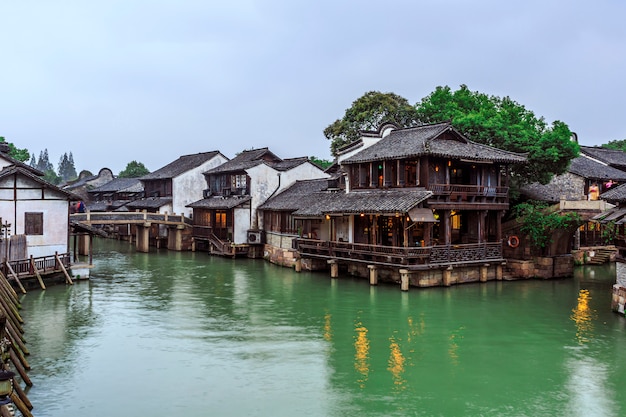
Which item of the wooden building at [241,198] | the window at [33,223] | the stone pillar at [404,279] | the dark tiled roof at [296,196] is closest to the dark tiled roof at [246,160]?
the wooden building at [241,198]

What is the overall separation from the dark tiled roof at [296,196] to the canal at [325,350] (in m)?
11.1

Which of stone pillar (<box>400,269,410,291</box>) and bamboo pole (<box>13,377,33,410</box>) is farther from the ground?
stone pillar (<box>400,269,410,291</box>)

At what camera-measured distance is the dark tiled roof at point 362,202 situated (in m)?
32.4

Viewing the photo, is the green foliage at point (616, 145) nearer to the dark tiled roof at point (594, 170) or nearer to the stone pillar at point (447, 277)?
the dark tiled roof at point (594, 170)

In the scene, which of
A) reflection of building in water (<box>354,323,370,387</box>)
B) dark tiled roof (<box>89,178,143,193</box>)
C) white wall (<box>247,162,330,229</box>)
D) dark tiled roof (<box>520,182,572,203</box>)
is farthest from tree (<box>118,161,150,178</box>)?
reflection of building in water (<box>354,323,370,387</box>)

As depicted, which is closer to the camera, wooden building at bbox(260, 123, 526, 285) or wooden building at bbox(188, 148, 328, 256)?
wooden building at bbox(260, 123, 526, 285)

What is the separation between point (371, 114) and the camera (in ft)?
201

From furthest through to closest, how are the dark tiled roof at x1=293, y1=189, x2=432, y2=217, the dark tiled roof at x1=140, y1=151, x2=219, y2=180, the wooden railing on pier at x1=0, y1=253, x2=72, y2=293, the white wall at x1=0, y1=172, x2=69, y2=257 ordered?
the dark tiled roof at x1=140, y1=151, x2=219, y2=180 → the dark tiled roof at x1=293, y1=189, x2=432, y2=217 → the white wall at x1=0, y1=172, x2=69, y2=257 → the wooden railing on pier at x1=0, y1=253, x2=72, y2=293

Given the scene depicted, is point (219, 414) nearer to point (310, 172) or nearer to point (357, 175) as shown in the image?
point (357, 175)

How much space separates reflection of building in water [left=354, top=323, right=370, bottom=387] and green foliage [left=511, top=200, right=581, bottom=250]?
17231mm

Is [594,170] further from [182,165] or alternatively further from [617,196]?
[182,165]

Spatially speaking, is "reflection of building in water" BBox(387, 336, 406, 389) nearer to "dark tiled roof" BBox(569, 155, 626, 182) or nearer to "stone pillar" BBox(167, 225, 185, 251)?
"dark tiled roof" BBox(569, 155, 626, 182)

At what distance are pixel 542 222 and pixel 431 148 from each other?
30.1ft

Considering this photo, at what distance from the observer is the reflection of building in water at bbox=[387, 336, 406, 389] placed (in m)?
17.3
